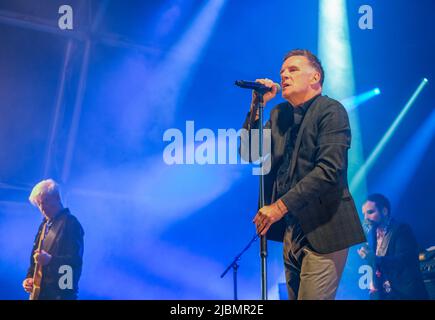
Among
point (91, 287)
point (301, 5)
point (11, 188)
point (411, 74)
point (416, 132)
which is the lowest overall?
point (91, 287)

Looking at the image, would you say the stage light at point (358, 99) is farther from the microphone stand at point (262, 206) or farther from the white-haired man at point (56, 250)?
the microphone stand at point (262, 206)

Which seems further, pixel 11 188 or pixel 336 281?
pixel 11 188

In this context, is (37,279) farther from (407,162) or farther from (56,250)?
(407,162)

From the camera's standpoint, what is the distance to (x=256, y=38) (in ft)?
20.0

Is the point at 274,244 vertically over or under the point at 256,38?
under

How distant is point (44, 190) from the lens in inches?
199

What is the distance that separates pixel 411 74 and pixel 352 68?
0.69 m

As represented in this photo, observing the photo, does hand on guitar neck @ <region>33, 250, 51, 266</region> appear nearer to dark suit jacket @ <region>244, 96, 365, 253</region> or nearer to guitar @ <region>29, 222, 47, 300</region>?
guitar @ <region>29, 222, 47, 300</region>

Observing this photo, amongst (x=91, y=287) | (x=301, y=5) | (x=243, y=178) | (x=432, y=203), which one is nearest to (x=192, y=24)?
(x=301, y=5)

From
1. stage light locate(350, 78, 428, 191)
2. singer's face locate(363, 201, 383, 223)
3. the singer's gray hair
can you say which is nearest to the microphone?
the singer's gray hair

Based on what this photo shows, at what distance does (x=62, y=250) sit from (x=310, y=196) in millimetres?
3095

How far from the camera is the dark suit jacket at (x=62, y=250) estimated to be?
4.73 m

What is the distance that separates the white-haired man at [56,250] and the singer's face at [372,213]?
281 centimetres

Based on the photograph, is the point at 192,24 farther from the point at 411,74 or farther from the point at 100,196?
the point at 411,74
